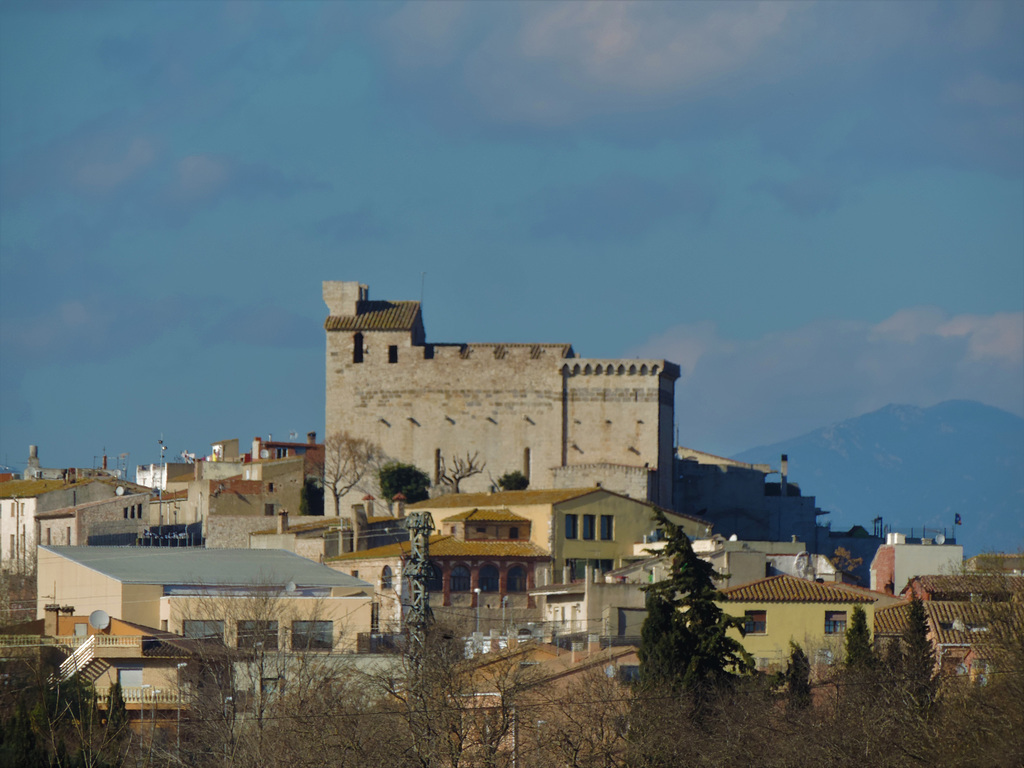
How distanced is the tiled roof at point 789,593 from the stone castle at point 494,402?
26.7 m

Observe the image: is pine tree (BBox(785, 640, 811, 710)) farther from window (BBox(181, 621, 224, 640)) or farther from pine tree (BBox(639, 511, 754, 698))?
window (BBox(181, 621, 224, 640))

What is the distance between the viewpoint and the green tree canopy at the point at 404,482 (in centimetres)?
7375

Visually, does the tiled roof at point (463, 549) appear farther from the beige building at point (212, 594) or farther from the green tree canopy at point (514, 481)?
the green tree canopy at point (514, 481)

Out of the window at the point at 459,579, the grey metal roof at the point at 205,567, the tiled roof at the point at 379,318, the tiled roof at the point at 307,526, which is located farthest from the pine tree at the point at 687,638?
the tiled roof at the point at 379,318

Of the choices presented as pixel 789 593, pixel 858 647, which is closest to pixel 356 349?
pixel 789 593

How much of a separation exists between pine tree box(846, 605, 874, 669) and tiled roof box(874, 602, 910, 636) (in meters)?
3.02

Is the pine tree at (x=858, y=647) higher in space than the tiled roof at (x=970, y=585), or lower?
lower

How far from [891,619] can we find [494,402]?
3305 cm

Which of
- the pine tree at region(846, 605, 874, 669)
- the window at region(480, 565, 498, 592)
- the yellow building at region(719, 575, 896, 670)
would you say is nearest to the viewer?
the pine tree at region(846, 605, 874, 669)

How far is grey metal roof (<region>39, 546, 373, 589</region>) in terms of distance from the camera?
170ft

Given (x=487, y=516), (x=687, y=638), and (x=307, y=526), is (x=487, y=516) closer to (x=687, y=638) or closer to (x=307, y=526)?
(x=307, y=526)

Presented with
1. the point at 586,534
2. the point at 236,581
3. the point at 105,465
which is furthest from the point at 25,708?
the point at 105,465

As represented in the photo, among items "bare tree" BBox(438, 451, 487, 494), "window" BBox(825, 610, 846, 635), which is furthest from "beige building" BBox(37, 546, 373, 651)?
"bare tree" BBox(438, 451, 487, 494)

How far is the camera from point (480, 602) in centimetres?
5650
